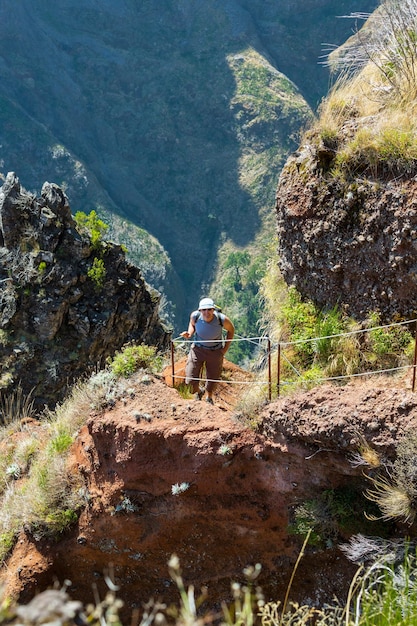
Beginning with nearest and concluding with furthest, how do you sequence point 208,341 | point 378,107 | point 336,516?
point 336,516 → point 378,107 → point 208,341

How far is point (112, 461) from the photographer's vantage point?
614cm

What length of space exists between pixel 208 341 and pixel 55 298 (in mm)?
5841

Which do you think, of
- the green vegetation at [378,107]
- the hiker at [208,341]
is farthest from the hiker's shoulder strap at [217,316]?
the green vegetation at [378,107]

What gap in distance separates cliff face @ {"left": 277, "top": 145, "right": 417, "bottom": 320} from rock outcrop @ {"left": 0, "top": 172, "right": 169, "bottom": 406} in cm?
558

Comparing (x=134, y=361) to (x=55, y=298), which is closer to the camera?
(x=134, y=361)

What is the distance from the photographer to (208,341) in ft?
22.3

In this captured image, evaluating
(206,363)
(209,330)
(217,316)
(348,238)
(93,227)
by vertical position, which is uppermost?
(93,227)

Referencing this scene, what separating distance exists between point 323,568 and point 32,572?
10.2 ft

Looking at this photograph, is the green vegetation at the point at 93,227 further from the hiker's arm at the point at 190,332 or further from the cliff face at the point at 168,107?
the cliff face at the point at 168,107

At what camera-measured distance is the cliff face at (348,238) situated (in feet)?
18.6

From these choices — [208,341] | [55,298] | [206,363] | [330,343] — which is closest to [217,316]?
[208,341]

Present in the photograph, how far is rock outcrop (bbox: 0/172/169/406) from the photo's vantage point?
11539 millimetres

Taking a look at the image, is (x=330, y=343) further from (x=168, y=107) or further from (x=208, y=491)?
(x=168, y=107)

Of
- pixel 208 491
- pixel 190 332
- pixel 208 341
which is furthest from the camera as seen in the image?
pixel 190 332
